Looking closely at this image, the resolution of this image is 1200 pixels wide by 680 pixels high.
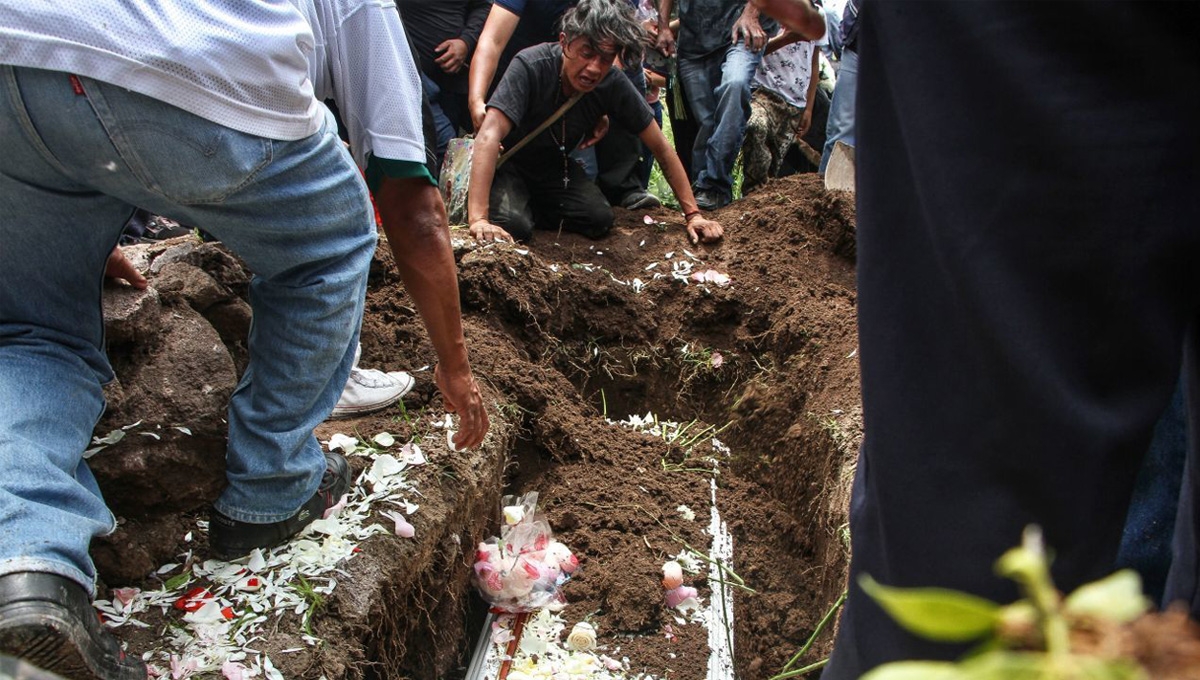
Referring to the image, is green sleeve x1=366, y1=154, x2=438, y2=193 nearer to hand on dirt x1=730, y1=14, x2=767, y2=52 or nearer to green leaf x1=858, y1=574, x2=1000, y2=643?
green leaf x1=858, y1=574, x2=1000, y2=643

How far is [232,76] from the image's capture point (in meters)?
1.49

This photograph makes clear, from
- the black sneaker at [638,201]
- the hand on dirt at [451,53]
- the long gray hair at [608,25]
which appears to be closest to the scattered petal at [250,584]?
the long gray hair at [608,25]

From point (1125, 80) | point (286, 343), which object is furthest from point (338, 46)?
point (1125, 80)

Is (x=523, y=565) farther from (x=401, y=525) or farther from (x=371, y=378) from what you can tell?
(x=371, y=378)

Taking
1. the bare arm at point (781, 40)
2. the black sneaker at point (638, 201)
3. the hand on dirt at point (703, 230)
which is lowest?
the black sneaker at point (638, 201)

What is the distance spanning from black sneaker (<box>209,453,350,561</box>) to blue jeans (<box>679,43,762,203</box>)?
154 inches

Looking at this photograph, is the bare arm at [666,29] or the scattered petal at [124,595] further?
the bare arm at [666,29]

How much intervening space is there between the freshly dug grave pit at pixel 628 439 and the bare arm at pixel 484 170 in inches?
14.0

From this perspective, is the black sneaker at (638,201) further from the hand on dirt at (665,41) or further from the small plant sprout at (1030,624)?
the small plant sprout at (1030,624)

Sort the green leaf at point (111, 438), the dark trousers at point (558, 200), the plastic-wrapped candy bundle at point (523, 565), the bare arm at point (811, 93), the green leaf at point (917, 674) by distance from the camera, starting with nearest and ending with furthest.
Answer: the green leaf at point (917, 674) → the green leaf at point (111, 438) → the plastic-wrapped candy bundle at point (523, 565) → the dark trousers at point (558, 200) → the bare arm at point (811, 93)

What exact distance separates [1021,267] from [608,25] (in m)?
3.73

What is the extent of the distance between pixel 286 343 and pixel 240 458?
318 mm

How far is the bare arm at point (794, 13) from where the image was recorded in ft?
5.55

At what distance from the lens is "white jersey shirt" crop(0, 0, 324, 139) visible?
1351 mm
